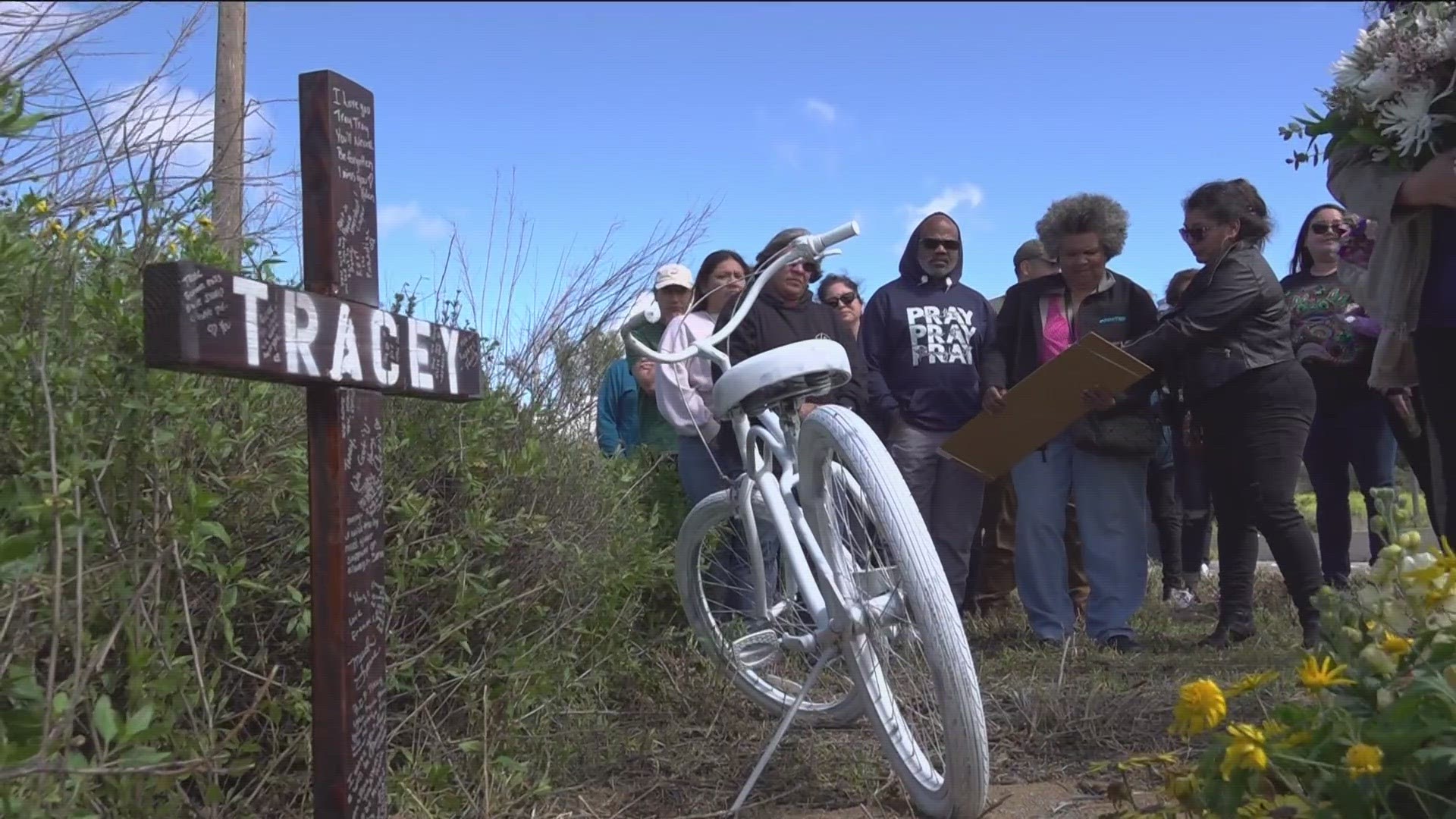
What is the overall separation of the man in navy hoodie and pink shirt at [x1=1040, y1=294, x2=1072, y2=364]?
0.85 feet

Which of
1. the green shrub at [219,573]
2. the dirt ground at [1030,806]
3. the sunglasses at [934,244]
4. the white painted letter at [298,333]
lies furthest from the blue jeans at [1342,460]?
the white painted letter at [298,333]

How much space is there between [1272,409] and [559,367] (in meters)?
2.36

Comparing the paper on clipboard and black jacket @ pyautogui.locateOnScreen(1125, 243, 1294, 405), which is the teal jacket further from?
black jacket @ pyautogui.locateOnScreen(1125, 243, 1294, 405)

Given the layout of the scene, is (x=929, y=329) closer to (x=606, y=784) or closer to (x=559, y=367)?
(x=559, y=367)

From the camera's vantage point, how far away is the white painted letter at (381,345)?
2031mm

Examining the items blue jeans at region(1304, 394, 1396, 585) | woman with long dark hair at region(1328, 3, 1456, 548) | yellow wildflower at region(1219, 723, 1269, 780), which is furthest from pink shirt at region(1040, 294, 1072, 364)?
yellow wildflower at region(1219, 723, 1269, 780)

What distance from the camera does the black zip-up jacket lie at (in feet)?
13.7

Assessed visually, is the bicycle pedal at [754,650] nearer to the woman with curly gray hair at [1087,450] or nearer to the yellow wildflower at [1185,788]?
the woman with curly gray hair at [1087,450]

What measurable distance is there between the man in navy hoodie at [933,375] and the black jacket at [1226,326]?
70 cm

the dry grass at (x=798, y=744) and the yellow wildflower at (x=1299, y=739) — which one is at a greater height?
the yellow wildflower at (x=1299, y=739)

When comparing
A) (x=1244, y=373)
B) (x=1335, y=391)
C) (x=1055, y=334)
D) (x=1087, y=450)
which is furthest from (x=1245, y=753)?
(x=1335, y=391)

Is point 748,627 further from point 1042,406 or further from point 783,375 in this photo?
point 1042,406

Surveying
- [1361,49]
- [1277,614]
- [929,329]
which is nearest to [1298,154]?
[1361,49]

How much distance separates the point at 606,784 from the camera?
2.86 metres
